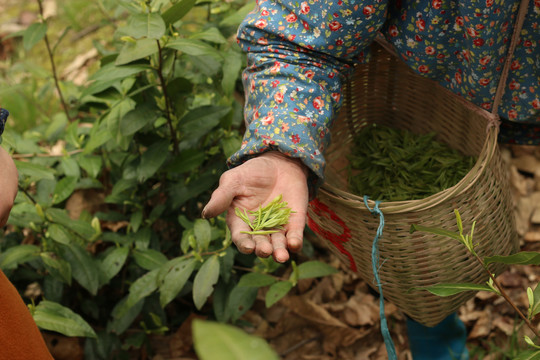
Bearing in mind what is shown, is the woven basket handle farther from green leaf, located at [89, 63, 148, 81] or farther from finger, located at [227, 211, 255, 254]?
green leaf, located at [89, 63, 148, 81]

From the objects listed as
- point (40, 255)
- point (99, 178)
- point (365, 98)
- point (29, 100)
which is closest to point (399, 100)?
point (365, 98)

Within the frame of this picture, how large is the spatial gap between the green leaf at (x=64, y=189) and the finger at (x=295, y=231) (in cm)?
73

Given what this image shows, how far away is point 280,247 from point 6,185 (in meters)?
0.43

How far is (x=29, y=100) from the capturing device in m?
2.07

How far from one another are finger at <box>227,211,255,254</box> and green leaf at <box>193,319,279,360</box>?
1.93ft

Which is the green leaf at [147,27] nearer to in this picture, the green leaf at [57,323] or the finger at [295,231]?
the finger at [295,231]

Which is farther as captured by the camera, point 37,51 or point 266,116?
point 37,51

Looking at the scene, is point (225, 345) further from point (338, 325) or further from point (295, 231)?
point (338, 325)

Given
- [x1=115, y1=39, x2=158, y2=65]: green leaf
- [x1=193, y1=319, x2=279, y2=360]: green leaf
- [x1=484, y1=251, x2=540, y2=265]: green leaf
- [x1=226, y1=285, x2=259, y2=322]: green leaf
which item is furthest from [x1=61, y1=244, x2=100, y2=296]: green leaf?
[x1=193, y1=319, x2=279, y2=360]: green leaf

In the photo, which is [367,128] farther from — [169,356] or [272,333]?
[169,356]

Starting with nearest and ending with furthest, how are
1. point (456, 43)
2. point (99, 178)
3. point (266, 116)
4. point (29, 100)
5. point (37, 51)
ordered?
point (266, 116) → point (456, 43) → point (99, 178) → point (29, 100) → point (37, 51)

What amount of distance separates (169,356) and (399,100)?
102cm

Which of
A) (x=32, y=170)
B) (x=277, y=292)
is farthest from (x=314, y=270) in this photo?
(x=32, y=170)

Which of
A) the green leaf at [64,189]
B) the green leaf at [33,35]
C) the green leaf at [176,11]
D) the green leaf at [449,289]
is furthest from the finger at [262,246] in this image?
the green leaf at [33,35]
